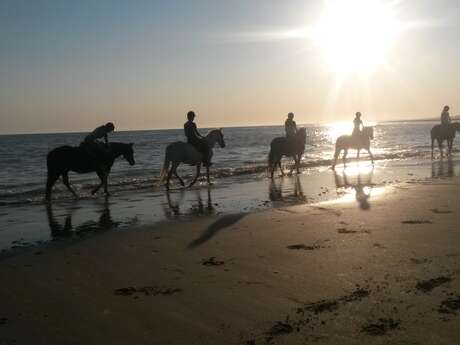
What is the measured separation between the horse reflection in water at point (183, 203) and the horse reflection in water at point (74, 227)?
122 cm

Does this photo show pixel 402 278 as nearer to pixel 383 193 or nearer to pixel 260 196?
pixel 383 193

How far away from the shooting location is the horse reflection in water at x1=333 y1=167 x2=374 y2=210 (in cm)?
996

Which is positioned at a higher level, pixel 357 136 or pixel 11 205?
pixel 357 136

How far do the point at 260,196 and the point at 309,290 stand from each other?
7.84 m

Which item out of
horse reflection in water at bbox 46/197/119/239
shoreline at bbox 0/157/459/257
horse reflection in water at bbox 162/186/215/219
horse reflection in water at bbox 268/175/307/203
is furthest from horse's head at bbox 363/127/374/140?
horse reflection in water at bbox 46/197/119/239

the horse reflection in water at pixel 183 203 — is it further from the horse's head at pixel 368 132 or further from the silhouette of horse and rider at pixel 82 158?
the horse's head at pixel 368 132

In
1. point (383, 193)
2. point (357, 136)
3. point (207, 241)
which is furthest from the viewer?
point (357, 136)

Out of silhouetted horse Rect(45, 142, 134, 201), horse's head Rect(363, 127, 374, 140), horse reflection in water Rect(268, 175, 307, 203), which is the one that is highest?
horse's head Rect(363, 127, 374, 140)

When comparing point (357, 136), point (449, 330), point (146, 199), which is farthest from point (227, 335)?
point (357, 136)

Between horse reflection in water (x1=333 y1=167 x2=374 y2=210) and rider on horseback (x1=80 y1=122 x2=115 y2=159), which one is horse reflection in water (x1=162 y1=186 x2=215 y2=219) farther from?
horse reflection in water (x1=333 y1=167 x2=374 y2=210)

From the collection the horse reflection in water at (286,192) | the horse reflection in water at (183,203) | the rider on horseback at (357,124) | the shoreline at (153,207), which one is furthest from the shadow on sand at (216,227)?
the rider on horseback at (357,124)

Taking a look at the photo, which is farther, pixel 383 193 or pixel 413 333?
pixel 383 193

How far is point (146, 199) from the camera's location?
1294 centimetres

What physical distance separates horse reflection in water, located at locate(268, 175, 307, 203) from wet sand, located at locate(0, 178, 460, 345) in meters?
3.59
